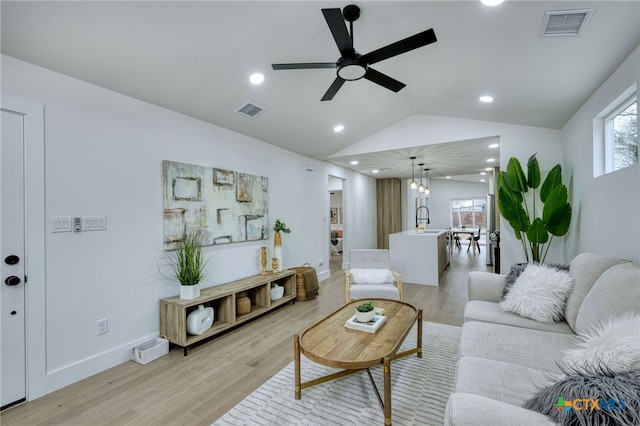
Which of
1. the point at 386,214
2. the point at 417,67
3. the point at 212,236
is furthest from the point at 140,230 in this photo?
the point at 386,214

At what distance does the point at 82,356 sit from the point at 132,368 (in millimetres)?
402

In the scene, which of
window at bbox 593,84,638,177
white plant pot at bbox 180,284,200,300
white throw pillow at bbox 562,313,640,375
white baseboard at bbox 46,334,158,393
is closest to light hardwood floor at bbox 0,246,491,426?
white baseboard at bbox 46,334,158,393

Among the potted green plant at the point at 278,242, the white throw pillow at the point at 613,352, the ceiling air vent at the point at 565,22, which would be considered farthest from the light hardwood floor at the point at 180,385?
the ceiling air vent at the point at 565,22

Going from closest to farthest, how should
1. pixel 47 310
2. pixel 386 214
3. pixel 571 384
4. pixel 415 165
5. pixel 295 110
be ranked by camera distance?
pixel 571 384 → pixel 47 310 → pixel 295 110 → pixel 415 165 → pixel 386 214

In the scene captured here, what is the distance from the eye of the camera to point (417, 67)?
3027 mm

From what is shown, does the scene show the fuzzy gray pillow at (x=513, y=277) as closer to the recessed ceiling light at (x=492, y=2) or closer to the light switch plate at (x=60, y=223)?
the recessed ceiling light at (x=492, y=2)

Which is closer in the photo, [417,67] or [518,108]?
[417,67]

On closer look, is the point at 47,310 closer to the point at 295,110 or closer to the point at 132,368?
the point at 132,368

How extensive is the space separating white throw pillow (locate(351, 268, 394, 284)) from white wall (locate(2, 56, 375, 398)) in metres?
1.76

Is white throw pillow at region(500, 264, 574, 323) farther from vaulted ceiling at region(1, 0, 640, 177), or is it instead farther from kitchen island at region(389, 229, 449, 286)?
kitchen island at region(389, 229, 449, 286)

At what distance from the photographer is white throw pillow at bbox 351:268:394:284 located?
382 centimetres

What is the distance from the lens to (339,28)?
70.6 inches

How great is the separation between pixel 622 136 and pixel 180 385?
4.20 m

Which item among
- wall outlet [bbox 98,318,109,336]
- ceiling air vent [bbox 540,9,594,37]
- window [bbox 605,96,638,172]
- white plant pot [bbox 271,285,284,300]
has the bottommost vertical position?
white plant pot [bbox 271,285,284,300]
